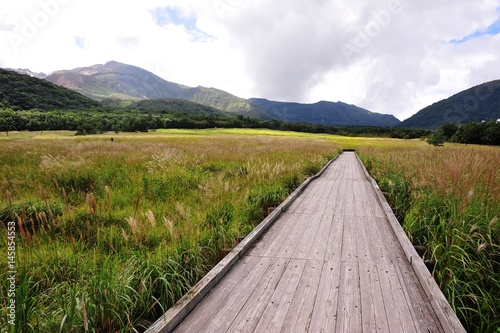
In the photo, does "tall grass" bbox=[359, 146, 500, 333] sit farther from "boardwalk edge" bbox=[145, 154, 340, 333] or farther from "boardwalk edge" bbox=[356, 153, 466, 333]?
"boardwalk edge" bbox=[145, 154, 340, 333]

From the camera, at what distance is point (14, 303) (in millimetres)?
2459

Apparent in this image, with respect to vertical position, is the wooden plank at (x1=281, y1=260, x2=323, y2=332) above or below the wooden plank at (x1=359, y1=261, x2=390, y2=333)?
below

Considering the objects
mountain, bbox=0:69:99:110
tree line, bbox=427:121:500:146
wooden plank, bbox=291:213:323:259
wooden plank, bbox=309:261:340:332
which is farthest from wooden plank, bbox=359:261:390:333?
mountain, bbox=0:69:99:110

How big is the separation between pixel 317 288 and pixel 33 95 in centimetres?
19264

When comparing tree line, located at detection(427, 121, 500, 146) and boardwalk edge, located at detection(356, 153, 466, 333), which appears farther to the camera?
tree line, located at detection(427, 121, 500, 146)

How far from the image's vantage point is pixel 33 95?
147750 mm

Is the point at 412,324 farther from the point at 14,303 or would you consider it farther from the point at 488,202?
the point at 14,303

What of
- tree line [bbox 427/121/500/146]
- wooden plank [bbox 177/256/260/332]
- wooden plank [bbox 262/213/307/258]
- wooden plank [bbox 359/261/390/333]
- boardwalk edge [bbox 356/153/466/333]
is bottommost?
wooden plank [bbox 262/213/307/258]

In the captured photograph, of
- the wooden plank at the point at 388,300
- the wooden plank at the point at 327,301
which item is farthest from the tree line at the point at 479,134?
the wooden plank at the point at 327,301

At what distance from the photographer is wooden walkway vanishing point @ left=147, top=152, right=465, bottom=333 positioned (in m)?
2.96

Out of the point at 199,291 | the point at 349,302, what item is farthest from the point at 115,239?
the point at 349,302

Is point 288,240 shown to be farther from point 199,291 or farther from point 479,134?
point 479,134

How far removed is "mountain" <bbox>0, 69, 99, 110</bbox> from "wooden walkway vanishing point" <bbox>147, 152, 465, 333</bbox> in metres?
166

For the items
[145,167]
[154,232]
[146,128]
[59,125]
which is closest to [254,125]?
[146,128]
